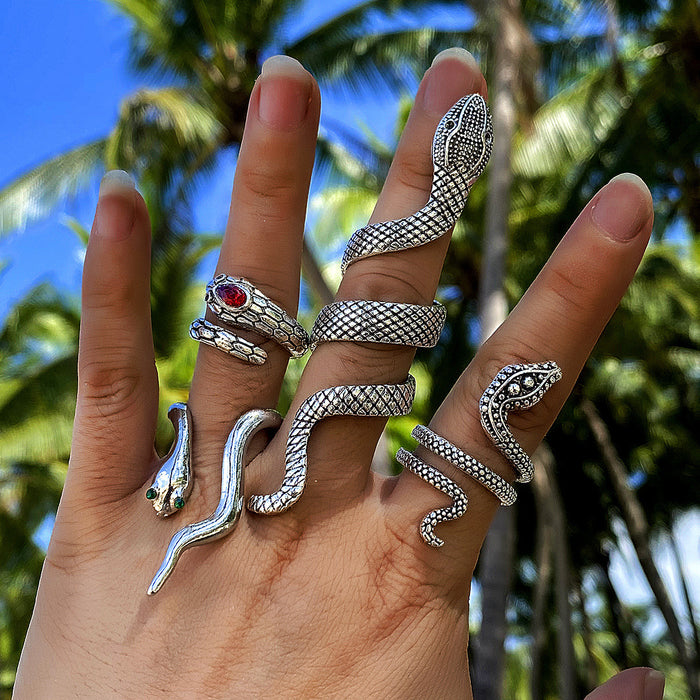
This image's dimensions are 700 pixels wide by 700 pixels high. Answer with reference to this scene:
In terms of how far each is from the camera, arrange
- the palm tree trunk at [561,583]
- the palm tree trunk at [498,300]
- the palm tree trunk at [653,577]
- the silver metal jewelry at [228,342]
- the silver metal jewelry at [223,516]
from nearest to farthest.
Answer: the silver metal jewelry at [223,516], the silver metal jewelry at [228,342], the palm tree trunk at [498,300], the palm tree trunk at [561,583], the palm tree trunk at [653,577]

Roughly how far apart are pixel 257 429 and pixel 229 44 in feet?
34.7

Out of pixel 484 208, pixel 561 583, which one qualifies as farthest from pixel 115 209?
pixel 484 208

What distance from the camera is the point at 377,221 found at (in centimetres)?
186

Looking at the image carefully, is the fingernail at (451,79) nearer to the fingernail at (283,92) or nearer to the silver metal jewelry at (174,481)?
the fingernail at (283,92)

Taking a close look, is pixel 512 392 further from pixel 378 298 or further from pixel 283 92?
pixel 283 92

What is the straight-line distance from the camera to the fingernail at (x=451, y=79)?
1.76 meters

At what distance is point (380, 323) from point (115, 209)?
62cm

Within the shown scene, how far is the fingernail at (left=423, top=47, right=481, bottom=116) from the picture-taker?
1763mm

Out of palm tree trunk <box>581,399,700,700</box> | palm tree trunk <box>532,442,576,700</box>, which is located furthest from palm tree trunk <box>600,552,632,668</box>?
palm tree trunk <box>532,442,576,700</box>

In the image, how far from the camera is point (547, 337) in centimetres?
171

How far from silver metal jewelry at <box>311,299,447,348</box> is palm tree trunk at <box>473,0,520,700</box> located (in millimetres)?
4862

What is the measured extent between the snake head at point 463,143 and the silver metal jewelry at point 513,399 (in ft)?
1.36

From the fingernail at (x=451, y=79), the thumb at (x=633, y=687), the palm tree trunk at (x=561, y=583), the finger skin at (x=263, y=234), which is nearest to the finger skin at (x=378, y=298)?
the fingernail at (x=451, y=79)

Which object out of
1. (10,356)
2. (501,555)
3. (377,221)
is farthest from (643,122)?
(10,356)
